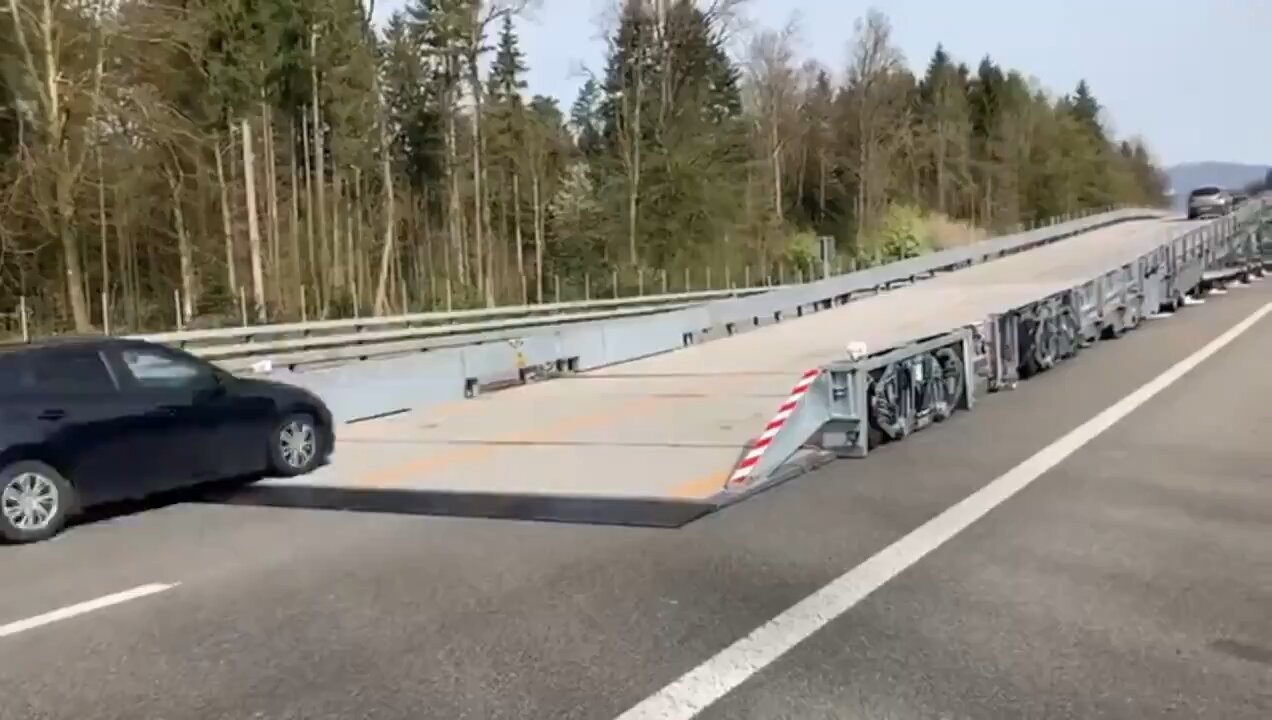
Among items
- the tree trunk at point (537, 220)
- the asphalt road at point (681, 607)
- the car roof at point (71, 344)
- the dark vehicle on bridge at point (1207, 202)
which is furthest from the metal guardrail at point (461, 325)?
the dark vehicle on bridge at point (1207, 202)

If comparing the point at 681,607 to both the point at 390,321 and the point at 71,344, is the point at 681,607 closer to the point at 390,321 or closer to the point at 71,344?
the point at 71,344

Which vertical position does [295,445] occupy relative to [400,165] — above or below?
below

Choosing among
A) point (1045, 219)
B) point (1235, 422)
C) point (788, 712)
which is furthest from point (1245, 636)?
point (1045, 219)

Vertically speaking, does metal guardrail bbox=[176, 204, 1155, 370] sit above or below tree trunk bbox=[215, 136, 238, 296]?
below

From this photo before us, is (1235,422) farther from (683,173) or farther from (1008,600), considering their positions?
(683,173)

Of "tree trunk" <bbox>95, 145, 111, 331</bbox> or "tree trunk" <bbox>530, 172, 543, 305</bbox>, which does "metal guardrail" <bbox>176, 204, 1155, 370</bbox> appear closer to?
"tree trunk" <bbox>95, 145, 111, 331</bbox>

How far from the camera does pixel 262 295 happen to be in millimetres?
38594

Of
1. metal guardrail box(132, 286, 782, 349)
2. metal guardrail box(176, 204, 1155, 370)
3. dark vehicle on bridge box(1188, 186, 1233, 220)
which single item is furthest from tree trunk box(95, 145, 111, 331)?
dark vehicle on bridge box(1188, 186, 1233, 220)

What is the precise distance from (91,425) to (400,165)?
46.5 metres

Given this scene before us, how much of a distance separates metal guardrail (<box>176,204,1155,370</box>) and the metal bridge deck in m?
5.94

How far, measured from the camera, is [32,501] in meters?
9.74

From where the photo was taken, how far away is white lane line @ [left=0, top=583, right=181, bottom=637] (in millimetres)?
7141

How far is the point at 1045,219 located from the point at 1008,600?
9852 centimetres

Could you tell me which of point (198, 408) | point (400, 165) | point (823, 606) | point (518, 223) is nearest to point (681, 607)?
point (823, 606)
